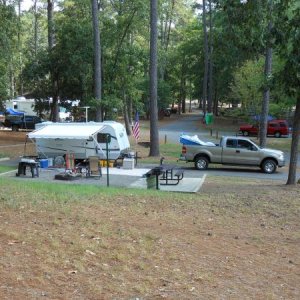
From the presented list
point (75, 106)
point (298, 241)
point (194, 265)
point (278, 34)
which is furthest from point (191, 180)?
point (75, 106)

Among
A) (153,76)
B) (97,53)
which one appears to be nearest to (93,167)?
(153,76)

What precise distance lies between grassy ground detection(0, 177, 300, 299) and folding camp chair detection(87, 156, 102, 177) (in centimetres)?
888

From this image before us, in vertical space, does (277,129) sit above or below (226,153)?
above

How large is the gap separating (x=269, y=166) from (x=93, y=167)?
8.91 m

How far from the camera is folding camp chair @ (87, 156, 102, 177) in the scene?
1905cm

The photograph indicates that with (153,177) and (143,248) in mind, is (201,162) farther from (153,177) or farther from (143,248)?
(143,248)

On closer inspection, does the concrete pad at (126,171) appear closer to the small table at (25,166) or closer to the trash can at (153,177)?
the small table at (25,166)

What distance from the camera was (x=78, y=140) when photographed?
74.9 feet

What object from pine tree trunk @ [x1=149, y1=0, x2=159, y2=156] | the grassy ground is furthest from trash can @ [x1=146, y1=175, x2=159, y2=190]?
pine tree trunk @ [x1=149, y1=0, x2=159, y2=156]

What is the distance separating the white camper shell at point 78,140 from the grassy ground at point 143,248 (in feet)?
40.5

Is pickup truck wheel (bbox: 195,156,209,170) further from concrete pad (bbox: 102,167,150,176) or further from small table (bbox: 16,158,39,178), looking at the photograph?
small table (bbox: 16,158,39,178)

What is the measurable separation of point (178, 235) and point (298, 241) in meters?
1.83

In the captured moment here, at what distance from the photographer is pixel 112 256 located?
584cm

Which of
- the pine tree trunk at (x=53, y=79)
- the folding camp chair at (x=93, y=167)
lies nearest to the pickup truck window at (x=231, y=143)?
the folding camp chair at (x=93, y=167)
